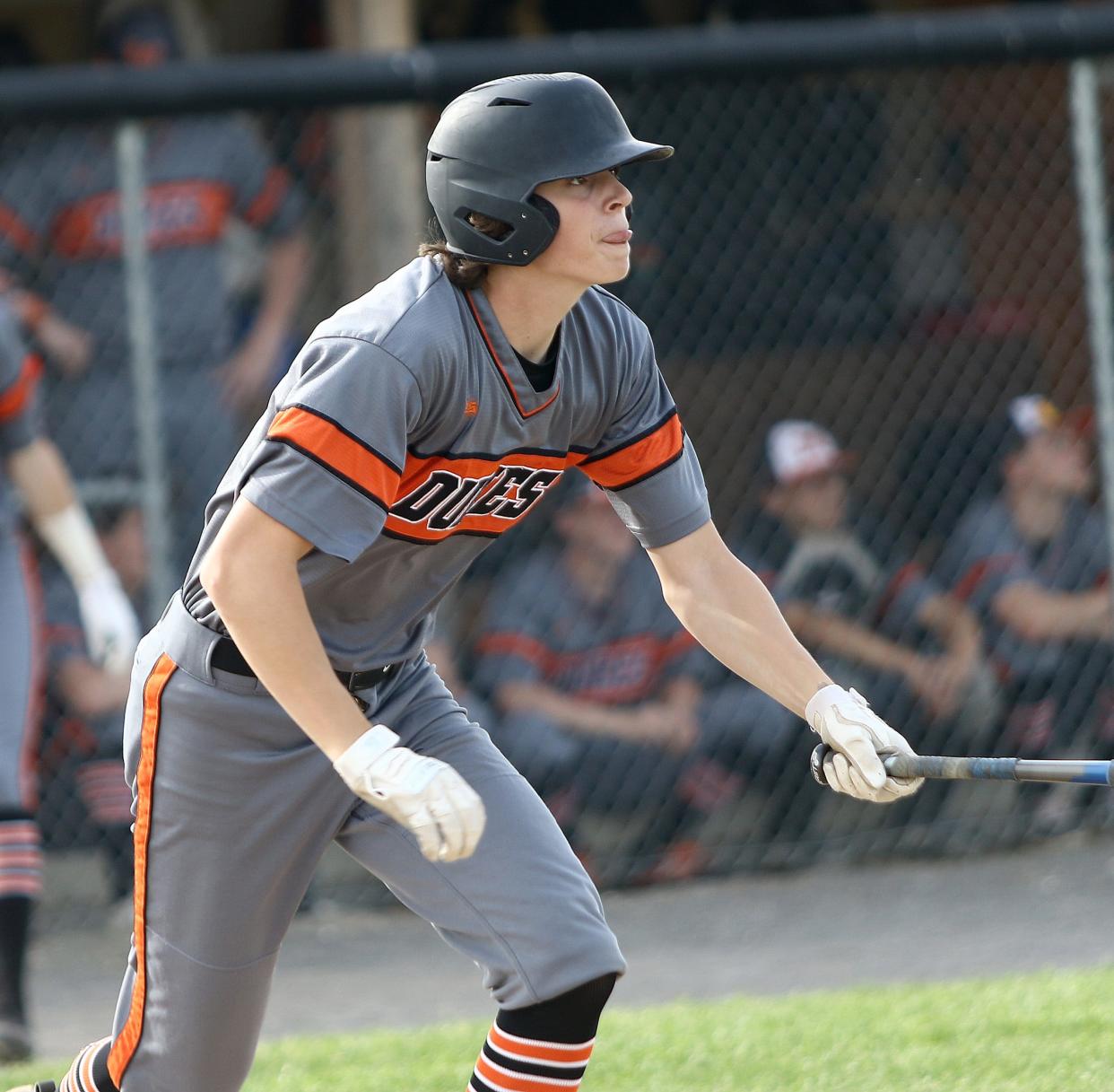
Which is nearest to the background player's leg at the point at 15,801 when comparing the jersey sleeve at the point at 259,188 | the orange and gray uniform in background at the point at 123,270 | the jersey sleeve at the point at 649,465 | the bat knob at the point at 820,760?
the orange and gray uniform in background at the point at 123,270

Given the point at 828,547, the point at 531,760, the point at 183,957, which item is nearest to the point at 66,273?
the point at 531,760

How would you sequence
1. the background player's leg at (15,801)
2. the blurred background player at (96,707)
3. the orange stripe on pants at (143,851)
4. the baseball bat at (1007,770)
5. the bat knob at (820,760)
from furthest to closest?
the blurred background player at (96,707), the background player's leg at (15,801), the bat knob at (820,760), the orange stripe on pants at (143,851), the baseball bat at (1007,770)

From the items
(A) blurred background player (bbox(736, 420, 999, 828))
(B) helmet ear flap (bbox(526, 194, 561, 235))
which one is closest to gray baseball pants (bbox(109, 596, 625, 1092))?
(B) helmet ear flap (bbox(526, 194, 561, 235))

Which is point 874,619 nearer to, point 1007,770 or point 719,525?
point 719,525

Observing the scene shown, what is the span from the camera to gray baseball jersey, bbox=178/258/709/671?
257 cm

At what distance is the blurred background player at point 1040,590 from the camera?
6.13m

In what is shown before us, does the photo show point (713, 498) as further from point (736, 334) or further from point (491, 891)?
point (491, 891)

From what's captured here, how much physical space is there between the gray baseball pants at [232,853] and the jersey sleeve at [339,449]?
0.40 m

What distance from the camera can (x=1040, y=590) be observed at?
243 inches

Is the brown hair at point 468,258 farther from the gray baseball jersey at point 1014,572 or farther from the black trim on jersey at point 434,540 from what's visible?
the gray baseball jersey at point 1014,572

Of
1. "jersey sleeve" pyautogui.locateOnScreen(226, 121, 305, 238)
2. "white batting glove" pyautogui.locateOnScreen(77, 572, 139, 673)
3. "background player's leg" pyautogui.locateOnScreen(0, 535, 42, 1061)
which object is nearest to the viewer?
"background player's leg" pyautogui.locateOnScreen(0, 535, 42, 1061)

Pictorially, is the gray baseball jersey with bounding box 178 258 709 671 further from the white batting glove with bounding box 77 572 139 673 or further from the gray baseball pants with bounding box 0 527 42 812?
the white batting glove with bounding box 77 572 139 673

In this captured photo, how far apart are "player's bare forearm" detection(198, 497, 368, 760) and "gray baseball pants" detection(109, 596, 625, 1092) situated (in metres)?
0.32

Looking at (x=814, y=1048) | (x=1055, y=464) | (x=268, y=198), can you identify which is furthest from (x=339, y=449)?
(x=1055, y=464)
